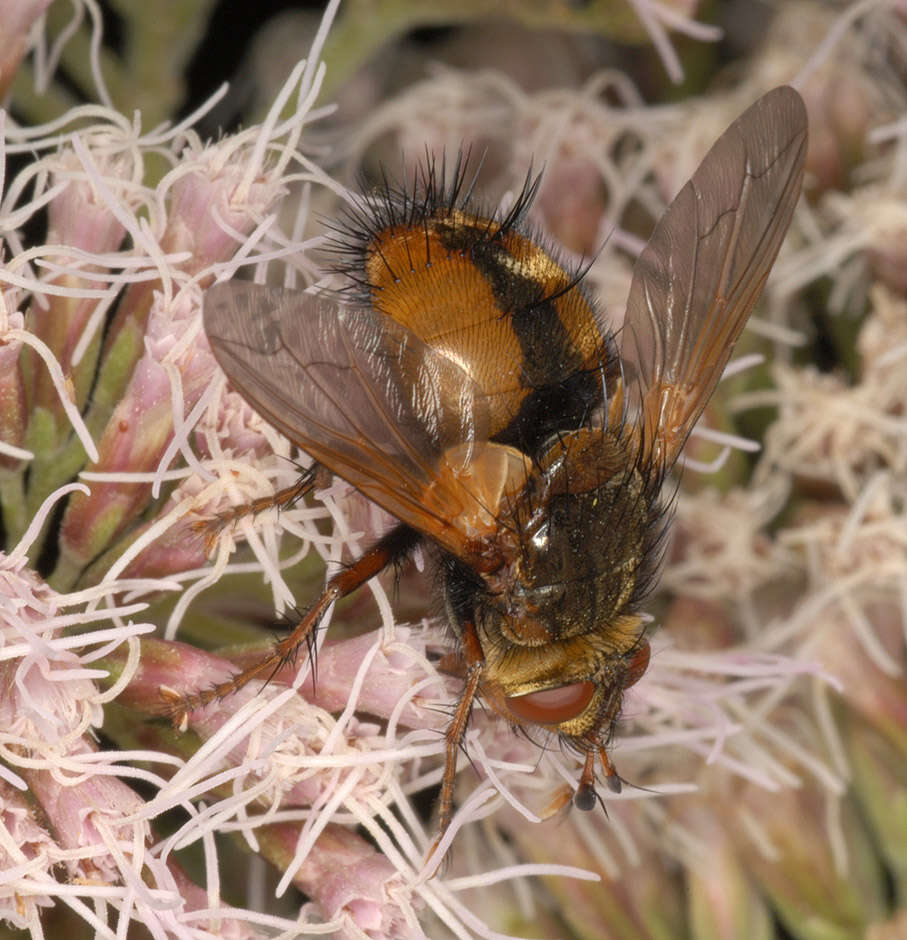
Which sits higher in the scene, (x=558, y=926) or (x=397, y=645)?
(x=397, y=645)

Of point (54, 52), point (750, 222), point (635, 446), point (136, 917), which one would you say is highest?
point (54, 52)

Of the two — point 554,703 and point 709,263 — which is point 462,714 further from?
point 709,263

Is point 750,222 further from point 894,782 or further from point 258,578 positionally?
point 894,782

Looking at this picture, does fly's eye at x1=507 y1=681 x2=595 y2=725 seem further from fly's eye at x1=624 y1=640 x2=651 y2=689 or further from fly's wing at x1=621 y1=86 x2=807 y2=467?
fly's wing at x1=621 y1=86 x2=807 y2=467

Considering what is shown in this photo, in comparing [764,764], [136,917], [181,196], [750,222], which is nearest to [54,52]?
[181,196]

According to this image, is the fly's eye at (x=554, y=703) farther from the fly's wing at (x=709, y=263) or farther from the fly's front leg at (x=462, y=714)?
the fly's wing at (x=709, y=263)
